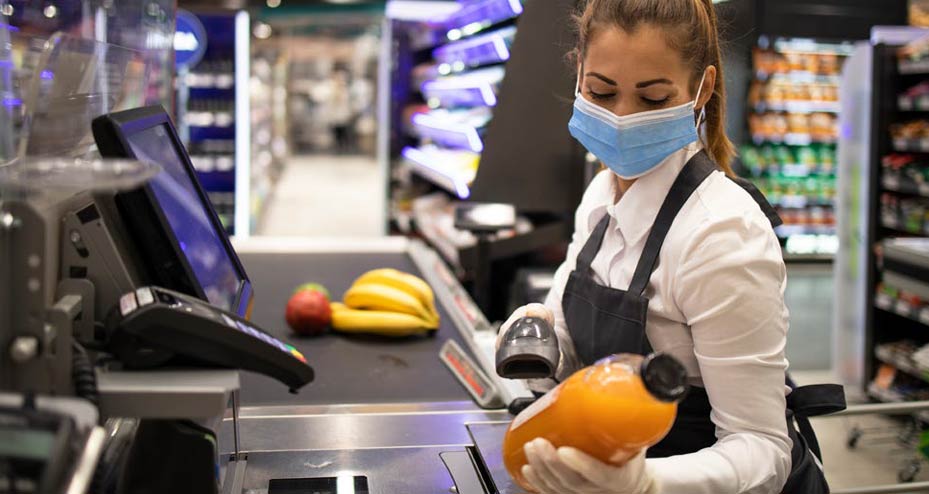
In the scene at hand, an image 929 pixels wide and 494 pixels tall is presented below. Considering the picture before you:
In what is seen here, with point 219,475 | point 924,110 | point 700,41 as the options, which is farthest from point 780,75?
point 219,475

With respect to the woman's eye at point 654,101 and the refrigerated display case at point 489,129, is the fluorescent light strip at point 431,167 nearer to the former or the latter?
the refrigerated display case at point 489,129

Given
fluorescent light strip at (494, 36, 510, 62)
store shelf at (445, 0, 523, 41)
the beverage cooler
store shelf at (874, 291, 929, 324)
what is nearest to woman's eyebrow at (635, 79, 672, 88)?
store shelf at (445, 0, 523, 41)

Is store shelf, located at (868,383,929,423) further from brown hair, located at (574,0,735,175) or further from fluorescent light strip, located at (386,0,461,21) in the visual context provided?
fluorescent light strip, located at (386,0,461,21)

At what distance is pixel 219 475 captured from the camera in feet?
4.03

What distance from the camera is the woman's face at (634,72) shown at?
53.7 inches

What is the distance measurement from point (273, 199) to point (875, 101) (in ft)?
35.3

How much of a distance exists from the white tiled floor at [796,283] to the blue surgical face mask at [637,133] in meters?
3.02

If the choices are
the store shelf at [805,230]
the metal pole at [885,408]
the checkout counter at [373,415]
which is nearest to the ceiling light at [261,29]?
the store shelf at [805,230]

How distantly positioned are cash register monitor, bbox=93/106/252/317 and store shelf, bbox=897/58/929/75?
15.0 ft

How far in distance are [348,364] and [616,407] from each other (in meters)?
1.26

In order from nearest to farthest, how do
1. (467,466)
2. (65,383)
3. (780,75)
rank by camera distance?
1. (65,383)
2. (467,466)
3. (780,75)

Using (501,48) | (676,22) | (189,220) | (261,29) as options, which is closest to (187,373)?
(189,220)

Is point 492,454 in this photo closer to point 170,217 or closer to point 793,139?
point 170,217

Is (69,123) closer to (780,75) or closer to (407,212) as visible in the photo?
(407,212)
